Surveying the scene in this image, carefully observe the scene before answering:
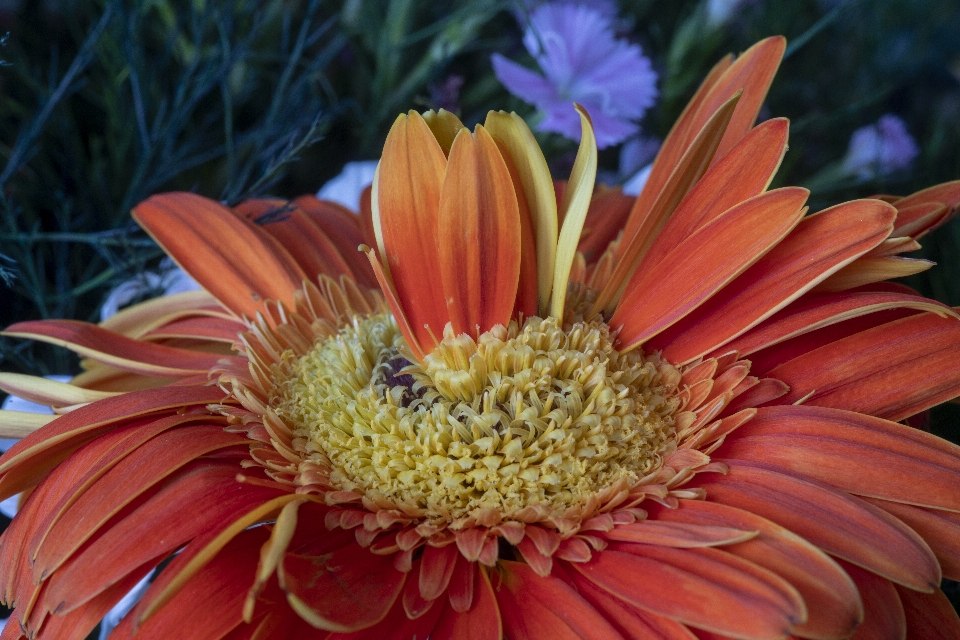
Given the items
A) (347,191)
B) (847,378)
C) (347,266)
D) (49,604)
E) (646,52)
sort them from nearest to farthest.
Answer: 1. (49,604)
2. (847,378)
3. (347,266)
4. (347,191)
5. (646,52)

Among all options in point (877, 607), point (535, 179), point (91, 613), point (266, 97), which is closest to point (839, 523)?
point (877, 607)

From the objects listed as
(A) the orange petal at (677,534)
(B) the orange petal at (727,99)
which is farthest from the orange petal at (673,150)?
(A) the orange petal at (677,534)

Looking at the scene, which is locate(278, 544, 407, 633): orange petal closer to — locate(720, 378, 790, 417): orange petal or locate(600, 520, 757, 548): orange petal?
locate(600, 520, 757, 548): orange petal

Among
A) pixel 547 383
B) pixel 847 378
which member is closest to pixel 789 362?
pixel 847 378

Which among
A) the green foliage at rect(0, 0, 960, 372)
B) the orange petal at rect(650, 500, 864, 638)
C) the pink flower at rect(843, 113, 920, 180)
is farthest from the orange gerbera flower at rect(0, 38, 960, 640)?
the pink flower at rect(843, 113, 920, 180)

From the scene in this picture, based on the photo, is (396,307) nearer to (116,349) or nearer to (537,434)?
(537,434)

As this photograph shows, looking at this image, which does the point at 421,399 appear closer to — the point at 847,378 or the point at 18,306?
the point at 847,378
